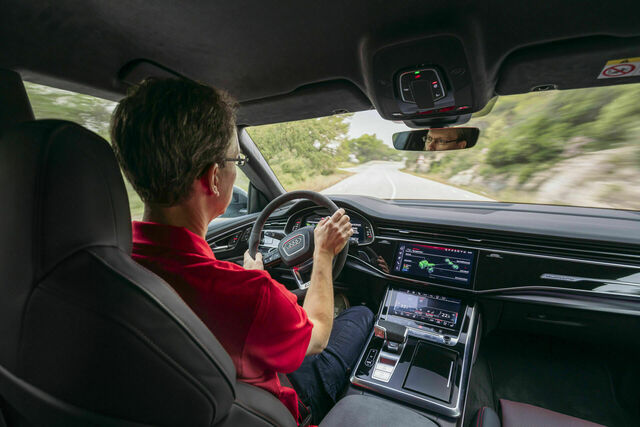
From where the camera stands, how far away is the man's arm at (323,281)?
4.16 ft

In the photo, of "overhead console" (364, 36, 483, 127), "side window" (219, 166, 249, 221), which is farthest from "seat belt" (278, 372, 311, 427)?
"side window" (219, 166, 249, 221)

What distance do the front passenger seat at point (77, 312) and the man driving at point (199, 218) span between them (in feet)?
0.57

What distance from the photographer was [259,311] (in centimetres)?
90

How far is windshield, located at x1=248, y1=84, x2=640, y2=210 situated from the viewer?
247 cm

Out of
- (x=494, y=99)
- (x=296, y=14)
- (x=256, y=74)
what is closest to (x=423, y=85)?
(x=494, y=99)

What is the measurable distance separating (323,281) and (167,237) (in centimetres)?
73

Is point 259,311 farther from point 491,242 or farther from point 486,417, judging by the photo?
point 491,242

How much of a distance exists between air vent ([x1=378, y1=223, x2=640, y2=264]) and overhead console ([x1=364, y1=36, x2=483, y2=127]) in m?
0.78

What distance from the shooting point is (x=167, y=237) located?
958 millimetres

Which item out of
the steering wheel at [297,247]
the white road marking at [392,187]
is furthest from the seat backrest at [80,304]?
the white road marking at [392,187]

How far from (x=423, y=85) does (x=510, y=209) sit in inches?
54.8

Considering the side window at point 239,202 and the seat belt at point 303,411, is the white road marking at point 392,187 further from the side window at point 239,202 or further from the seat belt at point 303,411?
the seat belt at point 303,411

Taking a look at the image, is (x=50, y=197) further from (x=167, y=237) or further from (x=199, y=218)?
(x=199, y=218)

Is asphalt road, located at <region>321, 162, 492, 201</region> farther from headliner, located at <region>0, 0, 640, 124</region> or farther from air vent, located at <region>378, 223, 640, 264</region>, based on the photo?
headliner, located at <region>0, 0, 640, 124</region>
